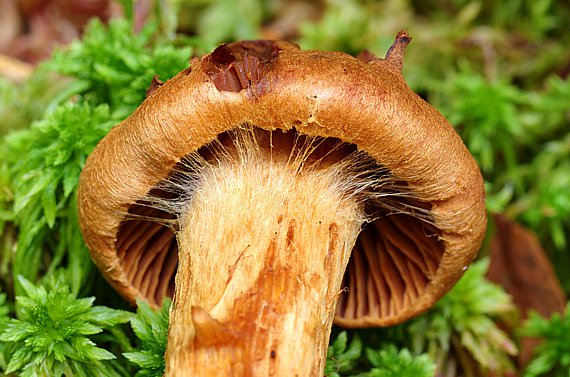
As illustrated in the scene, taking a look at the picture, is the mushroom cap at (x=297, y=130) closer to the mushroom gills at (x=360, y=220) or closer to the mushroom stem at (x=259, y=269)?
the mushroom gills at (x=360, y=220)

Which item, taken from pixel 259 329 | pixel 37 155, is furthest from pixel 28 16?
pixel 259 329

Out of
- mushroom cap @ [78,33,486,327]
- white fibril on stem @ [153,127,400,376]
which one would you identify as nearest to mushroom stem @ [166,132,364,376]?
white fibril on stem @ [153,127,400,376]

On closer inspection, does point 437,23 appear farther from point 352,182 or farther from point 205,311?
point 205,311

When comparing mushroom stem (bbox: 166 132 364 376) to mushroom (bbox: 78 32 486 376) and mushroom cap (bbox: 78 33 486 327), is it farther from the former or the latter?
mushroom cap (bbox: 78 33 486 327)

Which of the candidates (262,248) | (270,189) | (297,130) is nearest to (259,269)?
(262,248)

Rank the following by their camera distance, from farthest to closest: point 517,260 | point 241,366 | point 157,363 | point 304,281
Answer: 1. point 517,260
2. point 157,363
3. point 304,281
4. point 241,366

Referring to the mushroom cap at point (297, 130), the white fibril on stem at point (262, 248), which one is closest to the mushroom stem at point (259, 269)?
the white fibril on stem at point (262, 248)
